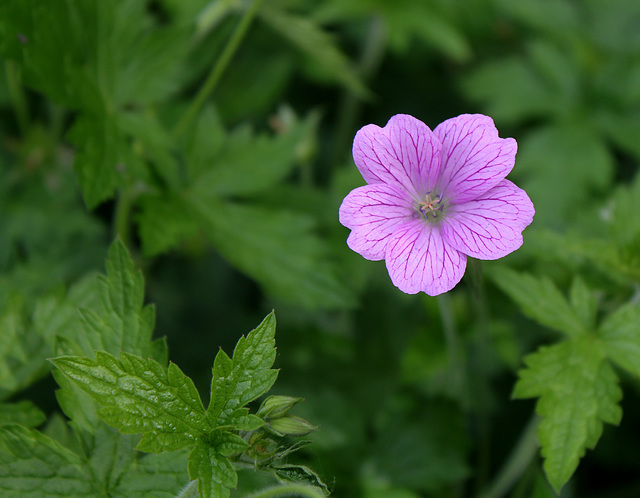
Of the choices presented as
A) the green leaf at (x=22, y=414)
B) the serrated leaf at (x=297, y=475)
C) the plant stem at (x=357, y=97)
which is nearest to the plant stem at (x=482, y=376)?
the serrated leaf at (x=297, y=475)

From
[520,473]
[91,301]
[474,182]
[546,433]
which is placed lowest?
[520,473]

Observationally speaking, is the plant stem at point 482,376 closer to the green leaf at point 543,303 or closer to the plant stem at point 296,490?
the green leaf at point 543,303

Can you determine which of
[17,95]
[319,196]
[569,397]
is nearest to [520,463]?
[569,397]

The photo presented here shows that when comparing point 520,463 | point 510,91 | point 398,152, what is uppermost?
point 510,91

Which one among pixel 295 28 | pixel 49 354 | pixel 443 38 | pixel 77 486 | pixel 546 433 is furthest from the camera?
pixel 443 38

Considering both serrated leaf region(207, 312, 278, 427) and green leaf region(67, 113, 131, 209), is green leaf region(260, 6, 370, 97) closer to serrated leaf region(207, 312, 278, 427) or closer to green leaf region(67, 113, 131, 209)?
green leaf region(67, 113, 131, 209)

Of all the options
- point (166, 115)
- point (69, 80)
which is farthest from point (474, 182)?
point (166, 115)

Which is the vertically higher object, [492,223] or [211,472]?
[492,223]

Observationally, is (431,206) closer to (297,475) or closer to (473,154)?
(473,154)

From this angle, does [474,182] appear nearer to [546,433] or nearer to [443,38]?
[546,433]
